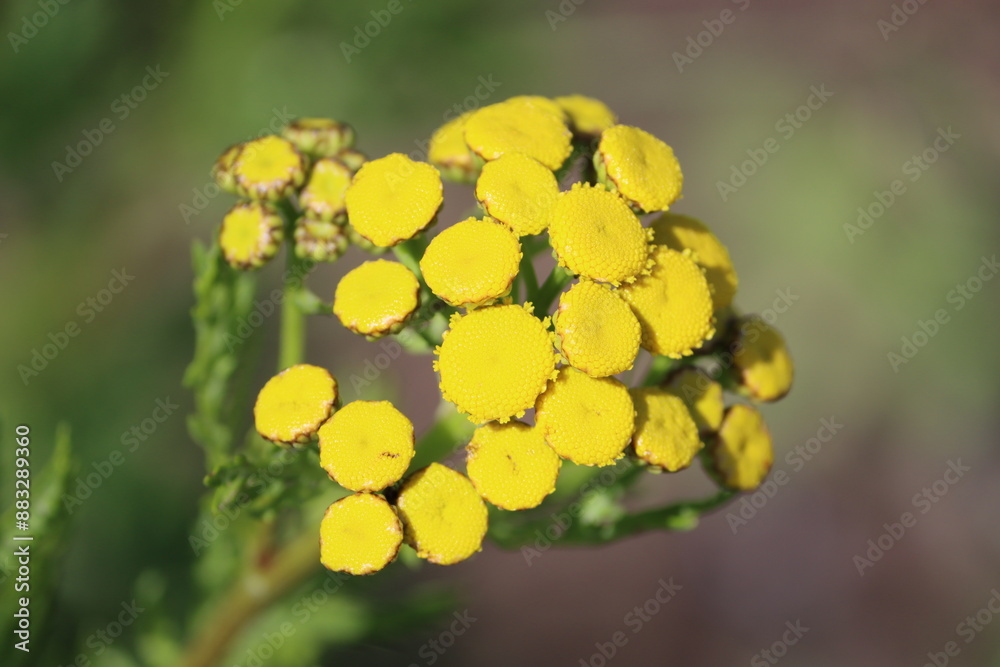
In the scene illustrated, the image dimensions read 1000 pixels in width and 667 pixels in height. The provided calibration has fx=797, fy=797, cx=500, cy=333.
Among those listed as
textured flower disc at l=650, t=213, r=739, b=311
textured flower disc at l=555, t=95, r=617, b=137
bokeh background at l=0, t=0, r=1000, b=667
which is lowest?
bokeh background at l=0, t=0, r=1000, b=667

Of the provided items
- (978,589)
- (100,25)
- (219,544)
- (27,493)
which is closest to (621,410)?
(219,544)

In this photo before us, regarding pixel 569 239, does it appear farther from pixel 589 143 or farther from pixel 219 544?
pixel 219 544

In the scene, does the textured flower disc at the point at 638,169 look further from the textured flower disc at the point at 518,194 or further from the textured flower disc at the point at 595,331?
the textured flower disc at the point at 595,331

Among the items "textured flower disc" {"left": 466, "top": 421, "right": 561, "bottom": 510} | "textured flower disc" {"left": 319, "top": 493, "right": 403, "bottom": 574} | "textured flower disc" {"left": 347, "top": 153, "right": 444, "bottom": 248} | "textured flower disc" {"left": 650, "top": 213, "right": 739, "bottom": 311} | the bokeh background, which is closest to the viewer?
"textured flower disc" {"left": 319, "top": 493, "right": 403, "bottom": 574}

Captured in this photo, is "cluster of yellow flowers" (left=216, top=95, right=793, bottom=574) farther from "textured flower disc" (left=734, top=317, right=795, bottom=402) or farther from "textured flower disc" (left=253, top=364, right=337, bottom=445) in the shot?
"textured flower disc" (left=734, top=317, right=795, bottom=402)

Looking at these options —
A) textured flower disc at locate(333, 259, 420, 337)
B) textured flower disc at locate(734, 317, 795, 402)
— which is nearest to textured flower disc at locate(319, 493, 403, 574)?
textured flower disc at locate(333, 259, 420, 337)

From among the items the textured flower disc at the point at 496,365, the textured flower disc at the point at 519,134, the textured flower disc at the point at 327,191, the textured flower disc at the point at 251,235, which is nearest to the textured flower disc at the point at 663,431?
the textured flower disc at the point at 496,365

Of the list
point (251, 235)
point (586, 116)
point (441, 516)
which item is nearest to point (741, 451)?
point (441, 516)
